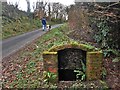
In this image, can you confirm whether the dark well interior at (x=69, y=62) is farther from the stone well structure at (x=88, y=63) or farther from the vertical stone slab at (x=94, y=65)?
the vertical stone slab at (x=94, y=65)

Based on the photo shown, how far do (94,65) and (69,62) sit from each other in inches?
35.7

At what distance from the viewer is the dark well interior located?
283 inches

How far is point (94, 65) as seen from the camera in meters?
6.62

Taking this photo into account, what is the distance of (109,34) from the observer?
25.6ft

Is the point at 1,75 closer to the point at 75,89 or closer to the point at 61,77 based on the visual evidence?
the point at 61,77

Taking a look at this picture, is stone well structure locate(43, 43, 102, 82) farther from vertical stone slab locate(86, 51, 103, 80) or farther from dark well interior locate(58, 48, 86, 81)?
dark well interior locate(58, 48, 86, 81)

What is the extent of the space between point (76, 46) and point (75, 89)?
1199mm

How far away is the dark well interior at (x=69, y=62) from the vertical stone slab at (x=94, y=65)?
0.56 m

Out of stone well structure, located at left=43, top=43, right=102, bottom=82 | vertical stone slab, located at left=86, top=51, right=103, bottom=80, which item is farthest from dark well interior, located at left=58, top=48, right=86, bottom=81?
vertical stone slab, located at left=86, top=51, right=103, bottom=80

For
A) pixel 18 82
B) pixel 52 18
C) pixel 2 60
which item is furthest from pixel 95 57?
pixel 52 18

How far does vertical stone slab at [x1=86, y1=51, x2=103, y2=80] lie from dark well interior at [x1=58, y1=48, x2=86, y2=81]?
56 cm

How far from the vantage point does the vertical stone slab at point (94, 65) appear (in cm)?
660

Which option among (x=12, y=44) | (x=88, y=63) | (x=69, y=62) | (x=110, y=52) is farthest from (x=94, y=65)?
(x=12, y=44)

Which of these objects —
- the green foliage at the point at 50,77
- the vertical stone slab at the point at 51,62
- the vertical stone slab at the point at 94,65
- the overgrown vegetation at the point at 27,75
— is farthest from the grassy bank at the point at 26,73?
the vertical stone slab at the point at 94,65
